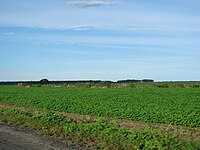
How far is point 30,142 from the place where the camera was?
1416 centimetres

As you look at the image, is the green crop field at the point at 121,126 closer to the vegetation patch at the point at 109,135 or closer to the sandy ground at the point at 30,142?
the vegetation patch at the point at 109,135

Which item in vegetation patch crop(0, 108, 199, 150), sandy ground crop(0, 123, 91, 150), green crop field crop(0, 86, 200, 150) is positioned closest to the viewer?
vegetation patch crop(0, 108, 199, 150)

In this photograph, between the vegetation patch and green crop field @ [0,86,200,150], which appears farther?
green crop field @ [0,86,200,150]

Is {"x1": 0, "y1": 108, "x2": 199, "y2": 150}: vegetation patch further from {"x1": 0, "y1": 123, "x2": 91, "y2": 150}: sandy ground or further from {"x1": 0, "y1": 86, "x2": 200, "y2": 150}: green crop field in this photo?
{"x1": 0, "y1": 123, "x2": 91, "y2": 150}: sandy ground

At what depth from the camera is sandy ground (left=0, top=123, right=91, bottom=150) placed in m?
13.0

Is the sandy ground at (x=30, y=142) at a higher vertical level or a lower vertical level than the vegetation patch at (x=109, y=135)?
lower

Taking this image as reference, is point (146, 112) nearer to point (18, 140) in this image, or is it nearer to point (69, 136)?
point (69, 136)

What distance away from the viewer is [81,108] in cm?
2975

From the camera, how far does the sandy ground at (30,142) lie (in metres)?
13.0

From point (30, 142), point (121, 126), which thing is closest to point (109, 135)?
point (30, 142)

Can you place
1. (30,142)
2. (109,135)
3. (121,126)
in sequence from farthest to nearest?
1. (121,126)
2. (109,135)
3. (30,142)

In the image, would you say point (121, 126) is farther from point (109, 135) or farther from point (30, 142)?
point (30, 142)

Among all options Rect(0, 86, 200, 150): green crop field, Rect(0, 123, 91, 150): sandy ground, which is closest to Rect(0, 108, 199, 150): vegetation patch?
Rect(0, 86, 200, 150): green crop field

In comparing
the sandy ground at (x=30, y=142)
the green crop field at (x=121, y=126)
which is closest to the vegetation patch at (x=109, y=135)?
the green crop field at (x=121, y=126)
